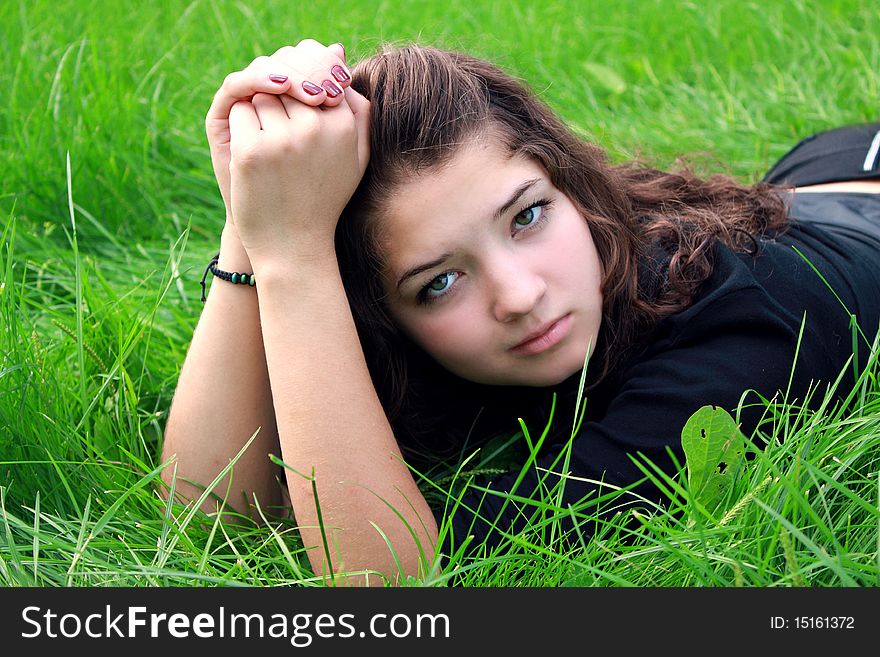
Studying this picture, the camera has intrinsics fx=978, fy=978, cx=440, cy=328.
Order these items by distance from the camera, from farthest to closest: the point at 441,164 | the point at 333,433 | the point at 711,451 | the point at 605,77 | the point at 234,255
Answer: the point at 605,77, the point at 234,255, the point at 441,164, the point at 333,433, the point at 711,451

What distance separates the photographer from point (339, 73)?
1.79m

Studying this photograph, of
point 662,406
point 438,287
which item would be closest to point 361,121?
point 438,287

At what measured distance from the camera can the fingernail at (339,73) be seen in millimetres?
1784

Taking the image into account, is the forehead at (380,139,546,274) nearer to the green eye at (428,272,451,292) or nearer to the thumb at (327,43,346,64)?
the green eye at (428,272,451,292)

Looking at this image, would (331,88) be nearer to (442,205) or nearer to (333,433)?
(442,205)

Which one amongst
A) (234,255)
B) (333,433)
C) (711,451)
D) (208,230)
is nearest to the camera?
(711,451)

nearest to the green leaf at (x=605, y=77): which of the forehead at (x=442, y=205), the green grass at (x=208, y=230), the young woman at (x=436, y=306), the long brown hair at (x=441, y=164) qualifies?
the green grass at (x=208, y=230)

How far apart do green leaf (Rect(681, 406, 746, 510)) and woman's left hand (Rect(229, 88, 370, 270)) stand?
2.34 feet

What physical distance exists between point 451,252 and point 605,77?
2508mm

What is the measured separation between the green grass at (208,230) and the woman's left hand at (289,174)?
0.28 meters

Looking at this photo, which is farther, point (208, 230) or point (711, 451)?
point (208, 230)

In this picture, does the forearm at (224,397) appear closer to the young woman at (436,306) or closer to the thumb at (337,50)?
the young woman at (436,306)

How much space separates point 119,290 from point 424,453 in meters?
1.10
